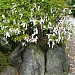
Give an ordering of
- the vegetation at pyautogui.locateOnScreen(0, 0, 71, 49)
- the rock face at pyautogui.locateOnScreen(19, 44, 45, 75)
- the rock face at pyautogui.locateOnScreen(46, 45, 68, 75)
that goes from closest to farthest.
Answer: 1. the vegetation at pyautogui.locateOnScreen(0, 0, 71, 49)
2. the rock face at pyautogui.locateOnScreen(19, 44, 45, 75)
3. the rock face at pyautogui.locateOnScreen(46, 45, 68, 75)

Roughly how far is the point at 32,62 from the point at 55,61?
0.55m

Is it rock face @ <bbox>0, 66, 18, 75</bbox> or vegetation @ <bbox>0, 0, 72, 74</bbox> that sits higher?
vegetation @ <bbox>0, 0, 72, 74</bbox>

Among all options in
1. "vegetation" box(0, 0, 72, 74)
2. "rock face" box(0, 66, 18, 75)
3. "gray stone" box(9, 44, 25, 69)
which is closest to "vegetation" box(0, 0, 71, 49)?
"vegetation" box(0, 0, 72, 74)

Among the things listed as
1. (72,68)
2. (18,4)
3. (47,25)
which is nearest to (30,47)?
(47,25)

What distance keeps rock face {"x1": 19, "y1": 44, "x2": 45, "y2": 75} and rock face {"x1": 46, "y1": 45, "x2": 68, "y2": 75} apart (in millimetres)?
188

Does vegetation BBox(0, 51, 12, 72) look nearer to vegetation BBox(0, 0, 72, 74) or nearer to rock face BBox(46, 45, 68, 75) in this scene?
vegetation BBox(0, 0, 72, 74)

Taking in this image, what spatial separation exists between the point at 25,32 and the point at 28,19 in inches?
11.4

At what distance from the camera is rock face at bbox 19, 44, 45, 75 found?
5.40 metres

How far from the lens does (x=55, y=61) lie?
18.6 ft

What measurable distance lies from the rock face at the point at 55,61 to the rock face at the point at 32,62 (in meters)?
0.19

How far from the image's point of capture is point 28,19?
206 inches

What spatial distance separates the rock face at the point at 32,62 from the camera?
5.40 m

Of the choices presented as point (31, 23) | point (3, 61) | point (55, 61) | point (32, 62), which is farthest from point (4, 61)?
point (55, 61)

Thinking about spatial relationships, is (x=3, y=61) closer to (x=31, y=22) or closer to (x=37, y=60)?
(x=37, y=60)
